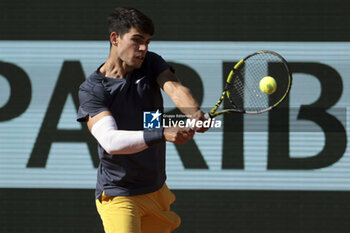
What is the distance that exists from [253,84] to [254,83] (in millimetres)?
35

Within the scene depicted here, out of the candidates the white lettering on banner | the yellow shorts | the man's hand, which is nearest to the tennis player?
the yellow shorts

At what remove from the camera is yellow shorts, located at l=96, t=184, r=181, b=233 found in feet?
11.6

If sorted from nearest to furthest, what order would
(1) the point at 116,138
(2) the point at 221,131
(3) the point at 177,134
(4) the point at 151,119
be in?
(3) the point at 177,134, (1) the point at 116,138, (4) the point at 151,119, (2) the point at 221,131

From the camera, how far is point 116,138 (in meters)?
3.23

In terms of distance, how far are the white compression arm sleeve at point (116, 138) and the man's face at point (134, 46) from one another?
360mm

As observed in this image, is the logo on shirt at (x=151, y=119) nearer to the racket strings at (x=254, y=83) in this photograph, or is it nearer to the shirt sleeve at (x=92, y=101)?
the shirt sleeve at (x=92, y=101)

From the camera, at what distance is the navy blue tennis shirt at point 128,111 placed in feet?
11.4

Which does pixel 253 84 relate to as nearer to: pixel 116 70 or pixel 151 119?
pixel 151 119

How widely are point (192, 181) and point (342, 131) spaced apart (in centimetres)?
153
